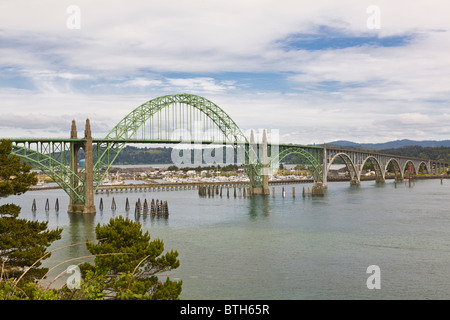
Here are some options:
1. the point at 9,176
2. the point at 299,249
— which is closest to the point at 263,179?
the point at 299,249

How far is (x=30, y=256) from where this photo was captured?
72.2 feet

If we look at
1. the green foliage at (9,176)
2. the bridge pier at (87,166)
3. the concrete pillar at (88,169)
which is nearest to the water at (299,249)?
the concrete pillar at (88,169)

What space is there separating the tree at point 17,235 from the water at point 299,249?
6.88 m

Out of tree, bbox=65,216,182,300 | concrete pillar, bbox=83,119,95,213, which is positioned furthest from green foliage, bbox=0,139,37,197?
concrete pillar, bbox=83,119,95,213

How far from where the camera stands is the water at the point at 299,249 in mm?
28203

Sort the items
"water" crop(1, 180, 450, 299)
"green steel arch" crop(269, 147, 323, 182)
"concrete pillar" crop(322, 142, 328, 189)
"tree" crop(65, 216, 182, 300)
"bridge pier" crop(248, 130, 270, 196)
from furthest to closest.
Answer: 1. "concrete pillar" crop(322, 142, 328, 189)
2. "green steel arch" crop(269, 147, 323, 182)
3. "bridge pier" crop(248, 130, 270, 196)
4. "water" crop(1, 180, 450, 299)
5. "tree" crop(65, 216, 182, 300)

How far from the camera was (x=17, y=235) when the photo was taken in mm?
23000

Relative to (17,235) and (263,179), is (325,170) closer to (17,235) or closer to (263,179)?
(263,179)

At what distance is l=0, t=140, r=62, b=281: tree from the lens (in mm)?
22156

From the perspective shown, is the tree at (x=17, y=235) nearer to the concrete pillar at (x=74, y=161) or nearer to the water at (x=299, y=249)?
the water at (x=299, y=249)

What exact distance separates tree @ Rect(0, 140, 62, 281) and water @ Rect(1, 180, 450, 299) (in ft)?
22.6

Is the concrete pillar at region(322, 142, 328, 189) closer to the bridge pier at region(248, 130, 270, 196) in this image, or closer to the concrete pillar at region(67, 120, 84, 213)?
the bridge pier at region(248, 130, 270, 196)

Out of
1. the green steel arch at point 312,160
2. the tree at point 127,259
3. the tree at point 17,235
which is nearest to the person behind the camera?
the tree at point 127,259
